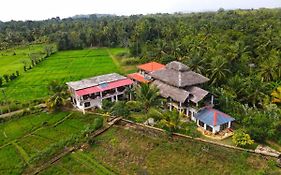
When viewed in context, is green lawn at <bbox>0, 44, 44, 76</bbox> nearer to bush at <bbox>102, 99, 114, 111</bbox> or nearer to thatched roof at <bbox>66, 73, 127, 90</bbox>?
thatched roof at <bbox>66, 73, 127, 90</bbox>

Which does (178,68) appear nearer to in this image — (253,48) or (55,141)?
(55,141)

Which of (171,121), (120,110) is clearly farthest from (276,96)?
(120,110)

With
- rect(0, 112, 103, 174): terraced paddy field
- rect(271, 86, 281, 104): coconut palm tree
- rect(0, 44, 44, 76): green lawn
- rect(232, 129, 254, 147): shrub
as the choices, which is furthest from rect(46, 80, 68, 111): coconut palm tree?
rect(0, 44, 44, 76): green lawn

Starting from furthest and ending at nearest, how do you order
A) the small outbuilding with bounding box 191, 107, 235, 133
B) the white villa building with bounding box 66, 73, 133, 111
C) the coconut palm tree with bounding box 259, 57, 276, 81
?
the coconut palm tree with bounding box 259, 57, 276, 81, the white villa building with bounding box 66, 73, 133, 111, the small outbuilding with bounding box 191, 107, 235, 133

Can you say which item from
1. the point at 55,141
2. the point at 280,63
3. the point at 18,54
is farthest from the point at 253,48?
the point at 18,54

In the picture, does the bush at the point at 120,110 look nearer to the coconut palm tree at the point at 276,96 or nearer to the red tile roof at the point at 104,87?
the red tile roof at the point at 104,87

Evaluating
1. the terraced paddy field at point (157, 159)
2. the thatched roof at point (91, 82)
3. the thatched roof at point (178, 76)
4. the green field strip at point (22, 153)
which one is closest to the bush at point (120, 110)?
the terraced paddy field at point (157, 159)
